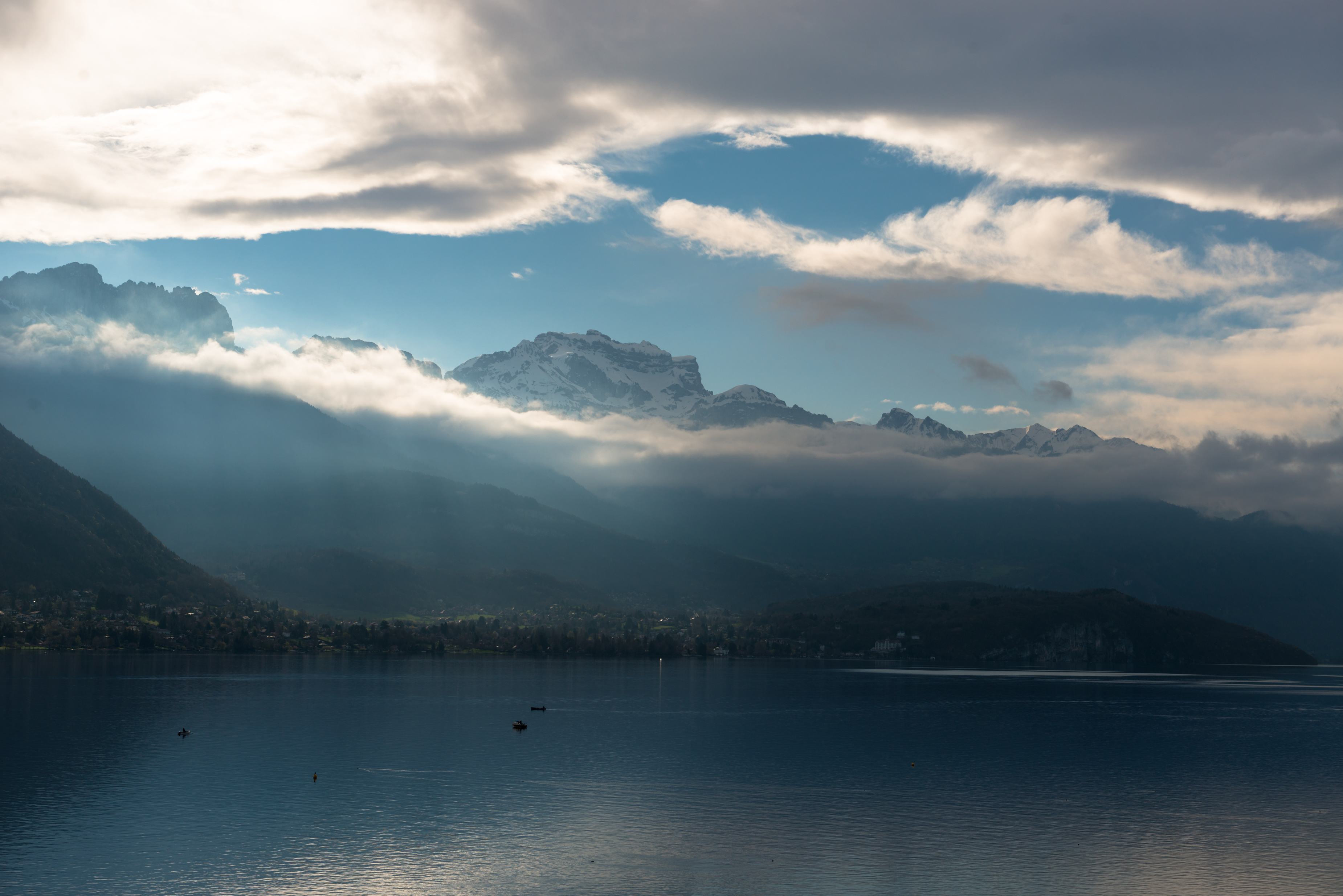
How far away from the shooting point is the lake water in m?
80.1

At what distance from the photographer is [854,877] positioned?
3157 inches

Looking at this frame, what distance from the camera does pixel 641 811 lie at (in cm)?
10650

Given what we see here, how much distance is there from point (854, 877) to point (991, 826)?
26674 millimetres

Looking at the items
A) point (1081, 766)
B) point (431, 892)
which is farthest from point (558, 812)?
point (1081, 766)

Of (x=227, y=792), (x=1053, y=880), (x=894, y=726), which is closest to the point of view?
(x=1053, y=880)

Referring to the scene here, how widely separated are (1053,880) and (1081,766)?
7185 cm

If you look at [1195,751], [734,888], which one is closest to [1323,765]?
[1195,751]

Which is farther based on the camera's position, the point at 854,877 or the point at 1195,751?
the point at 1195,751

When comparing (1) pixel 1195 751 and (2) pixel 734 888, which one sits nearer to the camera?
(2) pixel 734 888

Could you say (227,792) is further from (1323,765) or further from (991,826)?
(1323,765)

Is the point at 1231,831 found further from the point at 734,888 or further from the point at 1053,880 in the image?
the point at 734,888

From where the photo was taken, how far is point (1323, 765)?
498 feet

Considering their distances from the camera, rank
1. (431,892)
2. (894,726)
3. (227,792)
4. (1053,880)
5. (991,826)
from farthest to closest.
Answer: (894,726)
(227,792)
(991,826)
(1053,880)
(431,892)

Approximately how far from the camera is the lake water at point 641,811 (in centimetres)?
8012
